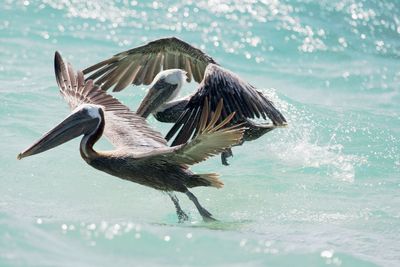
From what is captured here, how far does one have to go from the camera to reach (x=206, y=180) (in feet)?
23.0

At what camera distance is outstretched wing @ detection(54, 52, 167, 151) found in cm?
734

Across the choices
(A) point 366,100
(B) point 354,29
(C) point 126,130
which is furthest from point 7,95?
(B) point 354,29

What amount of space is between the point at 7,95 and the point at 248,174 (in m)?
3.37

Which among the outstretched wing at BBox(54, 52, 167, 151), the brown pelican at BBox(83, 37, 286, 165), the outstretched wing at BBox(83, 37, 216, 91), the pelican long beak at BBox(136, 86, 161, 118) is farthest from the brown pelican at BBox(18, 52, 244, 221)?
the outstretched wing at BBox(83, 37, 216, 91)

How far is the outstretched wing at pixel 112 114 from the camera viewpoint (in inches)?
289

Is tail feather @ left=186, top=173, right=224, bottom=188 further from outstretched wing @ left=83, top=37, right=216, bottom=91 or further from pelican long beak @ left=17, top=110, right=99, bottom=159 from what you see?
outstretched wing @ left=83, top=37, right=216, bottom=91

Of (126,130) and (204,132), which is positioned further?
(126,130)

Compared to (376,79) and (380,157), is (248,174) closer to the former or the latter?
(380,157)

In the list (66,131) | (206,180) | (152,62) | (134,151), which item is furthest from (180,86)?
(66,131)

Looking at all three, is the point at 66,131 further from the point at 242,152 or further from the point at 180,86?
the point at 242,152

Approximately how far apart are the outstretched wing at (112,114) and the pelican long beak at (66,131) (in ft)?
1.34

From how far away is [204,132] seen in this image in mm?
6066

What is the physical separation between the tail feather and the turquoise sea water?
32 cm

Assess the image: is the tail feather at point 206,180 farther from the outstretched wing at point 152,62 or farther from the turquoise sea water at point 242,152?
the outstretched wing at point 152,62
